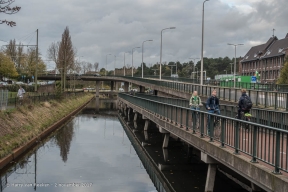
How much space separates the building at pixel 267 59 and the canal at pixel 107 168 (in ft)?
254

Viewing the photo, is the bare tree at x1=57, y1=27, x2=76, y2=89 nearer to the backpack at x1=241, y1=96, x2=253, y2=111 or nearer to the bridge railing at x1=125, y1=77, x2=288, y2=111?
the bridge railing at x1=125, y1=77, x2=288, y2=111

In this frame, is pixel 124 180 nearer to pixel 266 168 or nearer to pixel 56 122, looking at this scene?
pixel 266 168

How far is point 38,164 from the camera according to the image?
718 inches

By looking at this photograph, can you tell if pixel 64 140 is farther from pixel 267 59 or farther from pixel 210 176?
pixel 267 59

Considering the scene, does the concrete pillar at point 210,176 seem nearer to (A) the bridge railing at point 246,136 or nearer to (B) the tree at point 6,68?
(A) the bridge railing at point 246,136

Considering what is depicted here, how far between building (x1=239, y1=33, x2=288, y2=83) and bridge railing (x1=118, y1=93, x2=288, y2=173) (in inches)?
3287

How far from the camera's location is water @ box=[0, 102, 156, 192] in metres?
14.3

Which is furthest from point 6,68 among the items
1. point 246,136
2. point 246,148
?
point 246,148

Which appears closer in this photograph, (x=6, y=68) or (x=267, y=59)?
(x=6, y=68)

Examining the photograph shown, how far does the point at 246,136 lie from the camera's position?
10.1m

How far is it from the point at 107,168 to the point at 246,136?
29.9 feet

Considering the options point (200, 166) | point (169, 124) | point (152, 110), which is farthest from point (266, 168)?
point (152, 110)

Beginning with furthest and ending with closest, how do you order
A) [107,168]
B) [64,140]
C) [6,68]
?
[6,68] → [64,140] → [107,168]

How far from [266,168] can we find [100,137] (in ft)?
72.3
